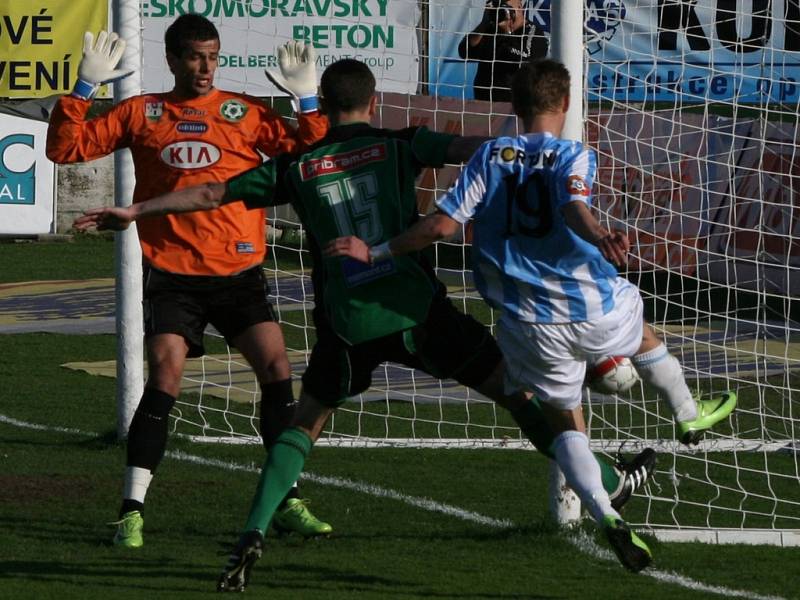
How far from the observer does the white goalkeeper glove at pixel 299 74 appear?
6715mm

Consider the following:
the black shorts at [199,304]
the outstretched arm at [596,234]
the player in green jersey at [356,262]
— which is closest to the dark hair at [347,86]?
the player in green jersey at [356,262]

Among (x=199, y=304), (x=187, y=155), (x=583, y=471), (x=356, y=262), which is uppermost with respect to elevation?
(x=187, y=155)

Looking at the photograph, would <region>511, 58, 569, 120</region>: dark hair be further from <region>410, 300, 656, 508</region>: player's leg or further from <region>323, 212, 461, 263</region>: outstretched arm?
<region>410, 300, 656, 508</region>: player's leg

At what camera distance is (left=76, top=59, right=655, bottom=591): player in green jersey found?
226 inches

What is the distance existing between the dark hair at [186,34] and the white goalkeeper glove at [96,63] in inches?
11.9

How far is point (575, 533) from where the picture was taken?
6.56 m

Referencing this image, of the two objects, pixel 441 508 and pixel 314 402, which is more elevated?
pixel 314 402

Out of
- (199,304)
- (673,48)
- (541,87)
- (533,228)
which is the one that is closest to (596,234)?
(533,228)

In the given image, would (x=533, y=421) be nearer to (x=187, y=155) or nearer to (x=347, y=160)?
(x=347, y=160)

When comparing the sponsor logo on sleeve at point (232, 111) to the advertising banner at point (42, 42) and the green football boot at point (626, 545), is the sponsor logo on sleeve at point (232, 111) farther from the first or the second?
the advertising banner at point (42, 42)

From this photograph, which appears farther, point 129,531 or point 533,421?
point 129,531

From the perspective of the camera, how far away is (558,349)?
18.3ft

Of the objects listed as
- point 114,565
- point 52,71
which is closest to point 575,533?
point 114,565

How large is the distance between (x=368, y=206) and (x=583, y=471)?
47.4 inches
